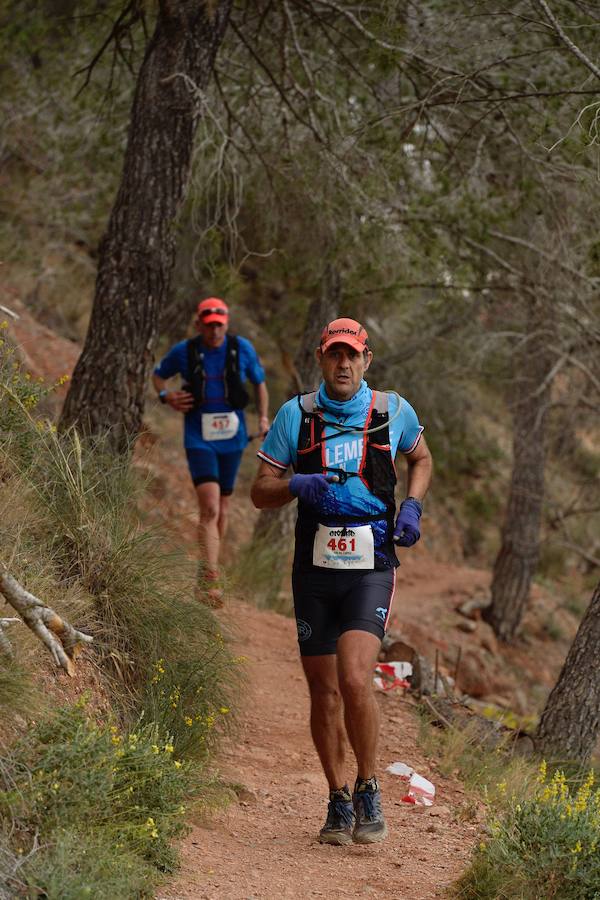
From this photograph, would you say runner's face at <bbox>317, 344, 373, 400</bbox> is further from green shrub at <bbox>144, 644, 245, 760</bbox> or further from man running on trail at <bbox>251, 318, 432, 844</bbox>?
green shrub at <bbox>144, 644, 245, 760</bbox>

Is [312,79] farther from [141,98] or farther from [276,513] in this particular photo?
[276,513]

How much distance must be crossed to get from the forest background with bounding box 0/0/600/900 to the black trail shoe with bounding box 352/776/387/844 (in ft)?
4.06

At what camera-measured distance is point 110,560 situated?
5.90 meters

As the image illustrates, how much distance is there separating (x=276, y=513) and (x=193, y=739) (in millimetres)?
6348

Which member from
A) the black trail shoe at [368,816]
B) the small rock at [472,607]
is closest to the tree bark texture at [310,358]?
the small rock at [472,607]

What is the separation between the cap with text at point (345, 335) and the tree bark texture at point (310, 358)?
626 centimetres

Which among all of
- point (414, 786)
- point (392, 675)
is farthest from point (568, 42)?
point (392, 675)

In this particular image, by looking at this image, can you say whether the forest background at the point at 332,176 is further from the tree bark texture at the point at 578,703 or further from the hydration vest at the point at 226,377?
the tree bark texture at the point at 578,703

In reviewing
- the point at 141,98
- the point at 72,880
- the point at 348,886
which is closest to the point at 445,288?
the point at 141,98

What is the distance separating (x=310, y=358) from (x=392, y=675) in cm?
441

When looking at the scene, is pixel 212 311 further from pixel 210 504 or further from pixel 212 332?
pixel 210 504

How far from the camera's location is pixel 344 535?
5156 millimetres

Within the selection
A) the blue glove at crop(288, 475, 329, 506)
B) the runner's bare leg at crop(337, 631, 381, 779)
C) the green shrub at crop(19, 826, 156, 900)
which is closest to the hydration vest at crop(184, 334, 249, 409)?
the blue glove at crop(288, 475, 329, 506)

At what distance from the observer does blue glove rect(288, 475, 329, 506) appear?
16.5 feet
